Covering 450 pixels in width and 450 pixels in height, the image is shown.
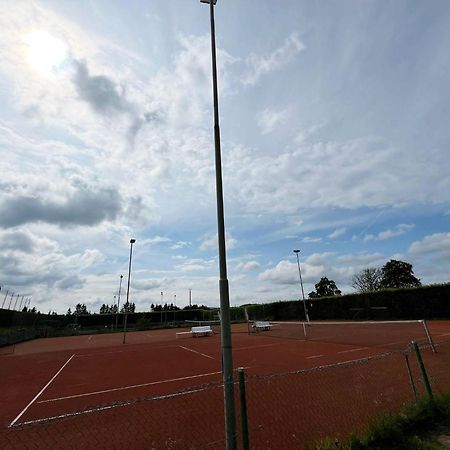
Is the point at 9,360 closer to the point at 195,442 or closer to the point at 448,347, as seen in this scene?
the point at 195,442

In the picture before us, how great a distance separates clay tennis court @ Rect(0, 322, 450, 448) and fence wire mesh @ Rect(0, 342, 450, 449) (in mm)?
25

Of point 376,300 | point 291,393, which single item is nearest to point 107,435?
point 291,393

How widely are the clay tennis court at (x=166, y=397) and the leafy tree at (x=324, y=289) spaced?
71.0 m

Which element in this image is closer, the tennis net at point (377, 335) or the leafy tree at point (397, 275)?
the tennis net at point (377, 335)

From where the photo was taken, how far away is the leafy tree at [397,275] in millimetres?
69719

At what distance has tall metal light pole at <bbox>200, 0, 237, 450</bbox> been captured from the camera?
4.43m

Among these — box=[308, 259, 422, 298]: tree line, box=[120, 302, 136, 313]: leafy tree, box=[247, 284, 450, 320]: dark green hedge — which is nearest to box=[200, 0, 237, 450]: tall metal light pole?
box=[120, 302, 136, 313]: leafy tree

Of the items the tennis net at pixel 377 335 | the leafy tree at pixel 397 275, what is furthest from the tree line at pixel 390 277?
the tennis net at pixel 377 335

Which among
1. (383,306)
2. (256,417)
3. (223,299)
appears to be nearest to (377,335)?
(383,306)

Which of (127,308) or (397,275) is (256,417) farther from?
(397,275)

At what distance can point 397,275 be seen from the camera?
232 feet

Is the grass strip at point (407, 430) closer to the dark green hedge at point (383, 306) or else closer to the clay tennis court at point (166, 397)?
the clay tennis court at point (166, 397)

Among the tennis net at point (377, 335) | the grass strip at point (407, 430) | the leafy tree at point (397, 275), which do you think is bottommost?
the grass strip at point (407, 430)

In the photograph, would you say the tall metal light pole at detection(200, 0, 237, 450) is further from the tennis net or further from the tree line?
the tree line
